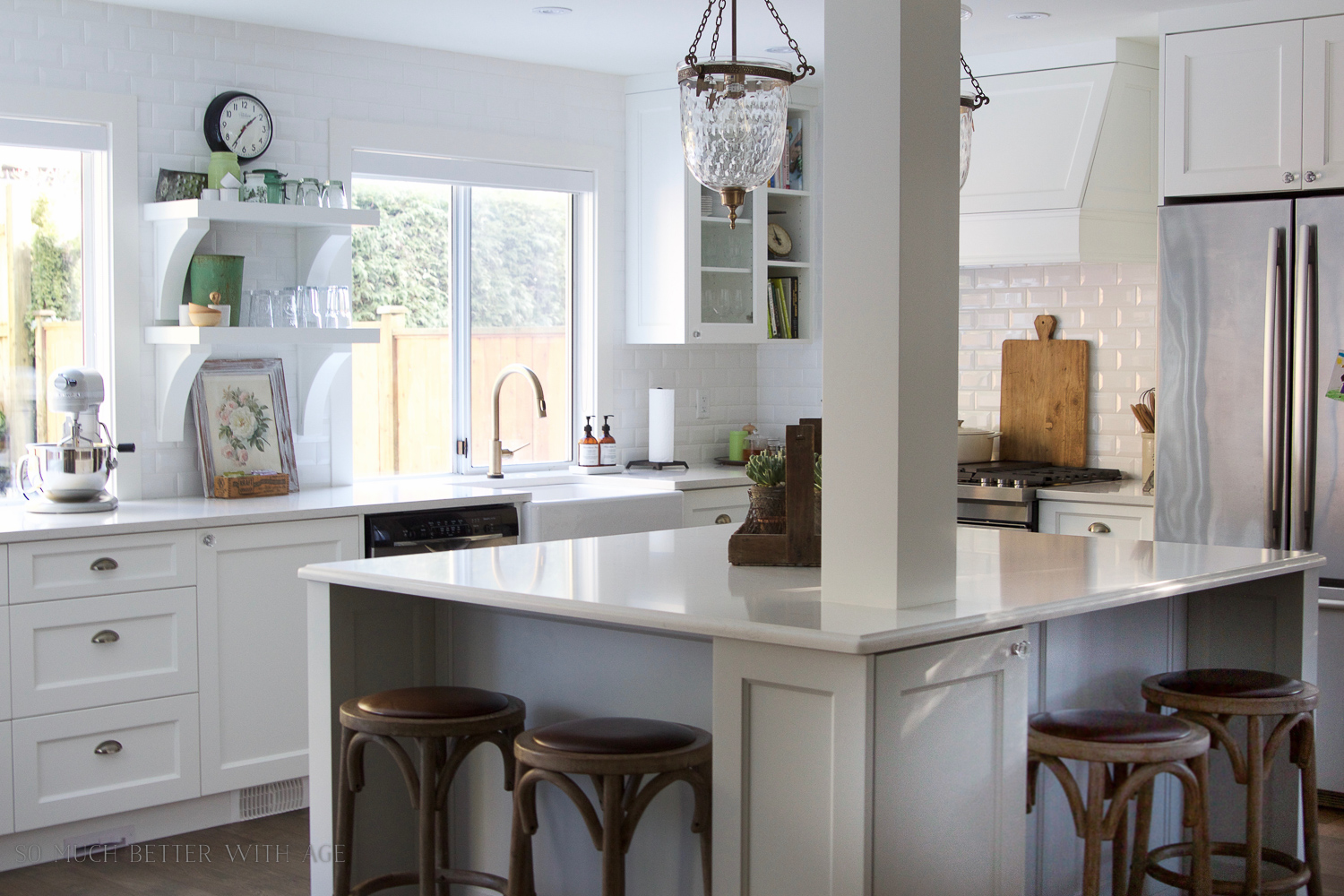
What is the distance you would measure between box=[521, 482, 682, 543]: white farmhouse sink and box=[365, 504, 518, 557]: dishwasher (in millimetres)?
84

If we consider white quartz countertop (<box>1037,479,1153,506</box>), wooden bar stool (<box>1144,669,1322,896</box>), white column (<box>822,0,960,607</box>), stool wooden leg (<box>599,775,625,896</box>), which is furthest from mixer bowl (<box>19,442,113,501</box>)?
white quartz countertop (<box>1037,479,1153,506</box>)

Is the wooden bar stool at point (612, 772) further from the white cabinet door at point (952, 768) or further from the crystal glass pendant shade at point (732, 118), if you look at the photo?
the crystal glass pendant shade at point (732, 118)

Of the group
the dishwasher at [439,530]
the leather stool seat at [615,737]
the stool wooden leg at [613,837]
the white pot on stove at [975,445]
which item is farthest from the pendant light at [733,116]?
the white pot on stove at [975,445]

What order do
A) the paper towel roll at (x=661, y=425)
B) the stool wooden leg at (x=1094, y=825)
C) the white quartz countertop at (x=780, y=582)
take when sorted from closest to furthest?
1. the white quartz countertop at (x=780, y=582)
2. the stool wooden leg at (x=1094, y=825)
3. the paper towel roll at (x=661, y=425)

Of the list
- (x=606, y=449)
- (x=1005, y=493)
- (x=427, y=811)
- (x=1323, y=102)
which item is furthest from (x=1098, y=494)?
(x=427, y=811)

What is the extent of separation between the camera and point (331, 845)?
9.59 ft

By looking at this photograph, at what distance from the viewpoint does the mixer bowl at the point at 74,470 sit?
404 centimetres

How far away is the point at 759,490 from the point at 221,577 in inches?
72.6

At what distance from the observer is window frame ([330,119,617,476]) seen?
196 inches

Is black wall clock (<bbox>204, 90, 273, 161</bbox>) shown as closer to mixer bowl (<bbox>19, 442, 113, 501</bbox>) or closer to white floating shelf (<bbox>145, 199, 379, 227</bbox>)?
white floating shelf (<bbox>145, 199, 379, 227</bbox>)

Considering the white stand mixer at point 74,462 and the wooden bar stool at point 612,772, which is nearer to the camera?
the wooden bar stool at point 612,772

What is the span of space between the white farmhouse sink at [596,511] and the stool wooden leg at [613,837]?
235cm

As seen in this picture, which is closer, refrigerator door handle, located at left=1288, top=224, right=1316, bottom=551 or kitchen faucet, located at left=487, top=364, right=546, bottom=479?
refrigerator door handle, located at left=1288, top=224, right=1316, bottom=551

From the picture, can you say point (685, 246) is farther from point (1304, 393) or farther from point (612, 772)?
point (612, 772)
